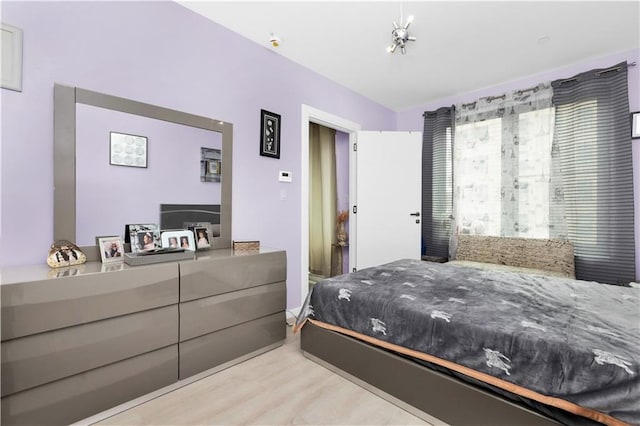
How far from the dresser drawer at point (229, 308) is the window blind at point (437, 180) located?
2.62 meters

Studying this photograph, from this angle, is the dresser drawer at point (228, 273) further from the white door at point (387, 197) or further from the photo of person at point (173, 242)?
the white door at point (387, 197)

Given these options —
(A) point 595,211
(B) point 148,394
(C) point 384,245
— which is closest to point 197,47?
(B) point 148,394

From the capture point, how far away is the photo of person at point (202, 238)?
2.31 meters

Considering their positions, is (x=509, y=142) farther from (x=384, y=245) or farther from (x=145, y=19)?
(x=145, y=19)

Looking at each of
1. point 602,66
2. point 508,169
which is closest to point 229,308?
point 508,169

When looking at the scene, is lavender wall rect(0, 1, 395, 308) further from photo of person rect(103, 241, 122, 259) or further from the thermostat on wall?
photo of person rect(103, 241, 122, 259)

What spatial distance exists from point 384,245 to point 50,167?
11.0 feet

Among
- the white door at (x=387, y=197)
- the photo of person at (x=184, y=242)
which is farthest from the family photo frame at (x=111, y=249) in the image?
the white door at (x=387, y=197)

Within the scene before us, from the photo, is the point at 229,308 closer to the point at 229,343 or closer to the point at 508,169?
the point at 229,343

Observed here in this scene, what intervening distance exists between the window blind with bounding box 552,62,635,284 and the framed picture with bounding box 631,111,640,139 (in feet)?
0.11

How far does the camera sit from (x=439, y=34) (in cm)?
261

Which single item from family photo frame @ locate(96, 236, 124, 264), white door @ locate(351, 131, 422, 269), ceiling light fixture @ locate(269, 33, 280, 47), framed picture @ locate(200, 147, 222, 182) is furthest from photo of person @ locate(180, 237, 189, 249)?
white door @ locate(351, 131, 422, 269)

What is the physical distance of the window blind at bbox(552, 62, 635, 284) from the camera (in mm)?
2854

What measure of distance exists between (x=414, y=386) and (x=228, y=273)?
1296 millimetres
